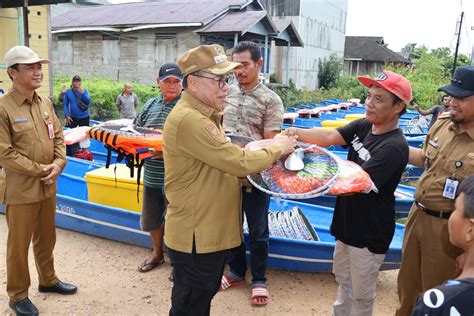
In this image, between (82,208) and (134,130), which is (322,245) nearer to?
(134,130)

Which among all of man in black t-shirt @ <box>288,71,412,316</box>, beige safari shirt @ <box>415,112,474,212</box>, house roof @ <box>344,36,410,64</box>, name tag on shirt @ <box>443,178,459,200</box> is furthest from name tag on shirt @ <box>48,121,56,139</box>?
house roof @ <box>344,36,410,64</box>

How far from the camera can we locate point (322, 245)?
386 cm

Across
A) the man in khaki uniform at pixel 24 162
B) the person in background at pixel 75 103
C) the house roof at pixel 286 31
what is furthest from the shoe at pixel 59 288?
the house roof at pixel 286 31

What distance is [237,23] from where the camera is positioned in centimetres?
1518

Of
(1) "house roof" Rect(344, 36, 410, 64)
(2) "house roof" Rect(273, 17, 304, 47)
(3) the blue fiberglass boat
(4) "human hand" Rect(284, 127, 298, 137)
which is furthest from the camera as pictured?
(1) "house roof" Rect(344, 36, 410, 64)

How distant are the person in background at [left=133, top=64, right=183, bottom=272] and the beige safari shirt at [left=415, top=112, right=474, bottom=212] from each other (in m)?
2.03

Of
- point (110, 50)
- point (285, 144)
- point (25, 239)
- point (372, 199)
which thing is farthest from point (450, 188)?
point (110, 50)

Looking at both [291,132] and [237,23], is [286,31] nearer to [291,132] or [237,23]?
[237,23]

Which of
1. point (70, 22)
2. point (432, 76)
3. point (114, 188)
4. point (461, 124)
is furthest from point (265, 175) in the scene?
point (432, 76)

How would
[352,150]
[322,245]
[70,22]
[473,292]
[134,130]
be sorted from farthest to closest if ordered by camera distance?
[70,22] → [322,245] → [134,130] → [352,150] → [473,292]

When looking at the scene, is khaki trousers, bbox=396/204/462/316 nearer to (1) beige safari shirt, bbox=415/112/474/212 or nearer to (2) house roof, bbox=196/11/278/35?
(1) beige safari shirt, bbox=415/112/474/212

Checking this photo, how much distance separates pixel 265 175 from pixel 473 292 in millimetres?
1347

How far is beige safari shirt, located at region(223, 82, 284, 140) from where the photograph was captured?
3.34 meters

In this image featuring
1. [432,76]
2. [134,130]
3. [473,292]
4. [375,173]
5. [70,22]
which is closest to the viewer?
[473,292]
